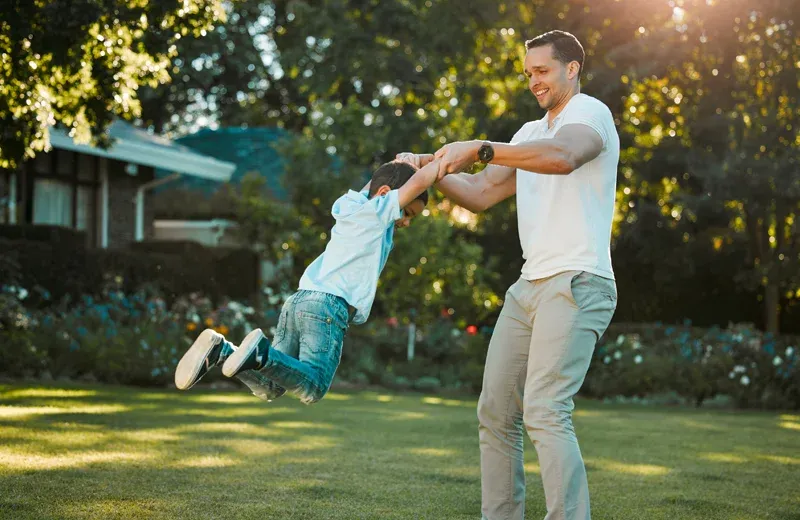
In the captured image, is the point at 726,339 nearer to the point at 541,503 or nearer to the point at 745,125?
the point at 745,125

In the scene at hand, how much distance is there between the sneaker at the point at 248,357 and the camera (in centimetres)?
443

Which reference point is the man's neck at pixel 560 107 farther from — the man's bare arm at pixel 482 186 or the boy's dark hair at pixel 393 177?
the boy's dark hair at pixel 393 177

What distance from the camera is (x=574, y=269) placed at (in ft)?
14.0

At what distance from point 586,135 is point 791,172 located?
451 inches

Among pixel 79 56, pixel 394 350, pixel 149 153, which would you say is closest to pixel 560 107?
pixel 79 56

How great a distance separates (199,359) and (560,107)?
1.85 m

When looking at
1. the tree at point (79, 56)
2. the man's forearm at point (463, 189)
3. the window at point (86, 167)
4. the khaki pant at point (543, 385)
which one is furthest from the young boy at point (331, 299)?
the window at point (86, 167)

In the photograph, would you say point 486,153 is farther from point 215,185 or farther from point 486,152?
point 215,185

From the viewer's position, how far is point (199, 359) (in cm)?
457

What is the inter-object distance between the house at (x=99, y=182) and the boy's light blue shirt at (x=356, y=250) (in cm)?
1339

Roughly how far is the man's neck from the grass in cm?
204

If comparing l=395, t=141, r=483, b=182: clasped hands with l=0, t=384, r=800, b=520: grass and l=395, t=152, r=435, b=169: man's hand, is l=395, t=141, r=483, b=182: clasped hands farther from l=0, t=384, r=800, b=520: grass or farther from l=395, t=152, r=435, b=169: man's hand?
l=0, t=384, r=800, b=520: grass

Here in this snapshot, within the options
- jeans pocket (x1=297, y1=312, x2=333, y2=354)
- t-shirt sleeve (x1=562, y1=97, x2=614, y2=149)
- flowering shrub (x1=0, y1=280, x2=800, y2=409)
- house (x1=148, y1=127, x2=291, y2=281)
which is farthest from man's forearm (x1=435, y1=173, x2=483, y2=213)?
house (x1=148, y1=127, x2=291, y2=281)

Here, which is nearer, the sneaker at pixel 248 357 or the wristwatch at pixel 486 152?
the wristwatch at pixel 486 152
